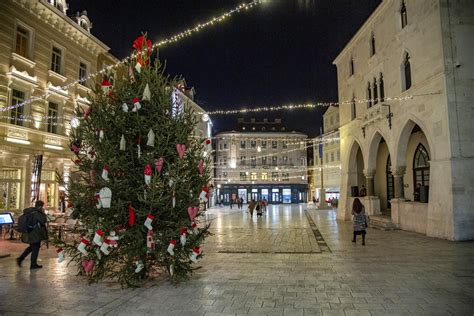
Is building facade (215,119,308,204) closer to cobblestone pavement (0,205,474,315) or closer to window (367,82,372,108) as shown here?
window (367,82,372,108)

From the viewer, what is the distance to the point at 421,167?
19781 mm

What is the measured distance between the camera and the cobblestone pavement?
584cm

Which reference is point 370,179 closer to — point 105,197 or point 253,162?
point 105,197

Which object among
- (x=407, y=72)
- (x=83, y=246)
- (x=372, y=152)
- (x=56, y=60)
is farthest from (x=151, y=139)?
(x=372, y=152)

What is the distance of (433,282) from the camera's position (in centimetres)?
735

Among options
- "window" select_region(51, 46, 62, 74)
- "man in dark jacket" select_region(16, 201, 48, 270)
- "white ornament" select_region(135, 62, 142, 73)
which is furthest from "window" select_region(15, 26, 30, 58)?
"white ornament" select_region(135, 62, 142, 73)

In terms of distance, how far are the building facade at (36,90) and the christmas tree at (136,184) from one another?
781 centimetres

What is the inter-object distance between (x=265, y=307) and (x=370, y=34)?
2020 cm

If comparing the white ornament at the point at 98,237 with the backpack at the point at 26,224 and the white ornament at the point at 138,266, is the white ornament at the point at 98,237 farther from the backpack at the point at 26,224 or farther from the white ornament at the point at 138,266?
the backpack at the point at 26,224

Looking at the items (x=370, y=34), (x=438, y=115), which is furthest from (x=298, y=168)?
(x=438, y=115)

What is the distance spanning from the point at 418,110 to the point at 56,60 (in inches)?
788

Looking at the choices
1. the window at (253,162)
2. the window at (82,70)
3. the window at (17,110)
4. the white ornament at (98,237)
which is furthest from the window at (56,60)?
the window at (253,162)

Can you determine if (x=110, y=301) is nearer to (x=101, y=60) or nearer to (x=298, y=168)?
(x=101, y=60)

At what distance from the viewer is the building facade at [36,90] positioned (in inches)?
669
